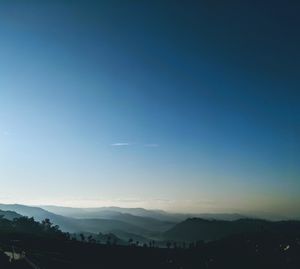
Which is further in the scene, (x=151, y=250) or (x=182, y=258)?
(x=151, y=250)

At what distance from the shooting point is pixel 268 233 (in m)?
100

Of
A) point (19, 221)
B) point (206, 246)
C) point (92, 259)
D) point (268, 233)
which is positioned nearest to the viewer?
point (92, 259)

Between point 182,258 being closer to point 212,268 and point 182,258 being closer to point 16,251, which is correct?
point 212,268

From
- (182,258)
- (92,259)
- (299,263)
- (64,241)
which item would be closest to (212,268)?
(182,258)

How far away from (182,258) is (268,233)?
124 feet

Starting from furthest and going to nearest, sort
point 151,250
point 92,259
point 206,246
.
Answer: point 206,246 < point 151,250 < point 92,259

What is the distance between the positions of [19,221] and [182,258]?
4990 inches

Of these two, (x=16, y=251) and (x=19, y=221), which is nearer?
(x=16, y=251)

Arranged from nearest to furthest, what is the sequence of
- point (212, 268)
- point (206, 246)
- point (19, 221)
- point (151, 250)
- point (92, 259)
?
1. point (212, 268)
2. point (92, 259)
3. point (151, 250)
4. point (206, 246)
5. point (19, 221)

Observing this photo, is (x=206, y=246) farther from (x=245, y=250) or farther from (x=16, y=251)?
(x=16, y=251)

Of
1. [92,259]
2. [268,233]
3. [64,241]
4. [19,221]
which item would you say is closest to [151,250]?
[92,259]

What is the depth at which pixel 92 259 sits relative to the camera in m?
69.6

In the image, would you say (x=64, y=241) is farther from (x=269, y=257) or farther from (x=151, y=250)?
(x=269, y=257)

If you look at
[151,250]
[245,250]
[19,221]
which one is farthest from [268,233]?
[19,221]
